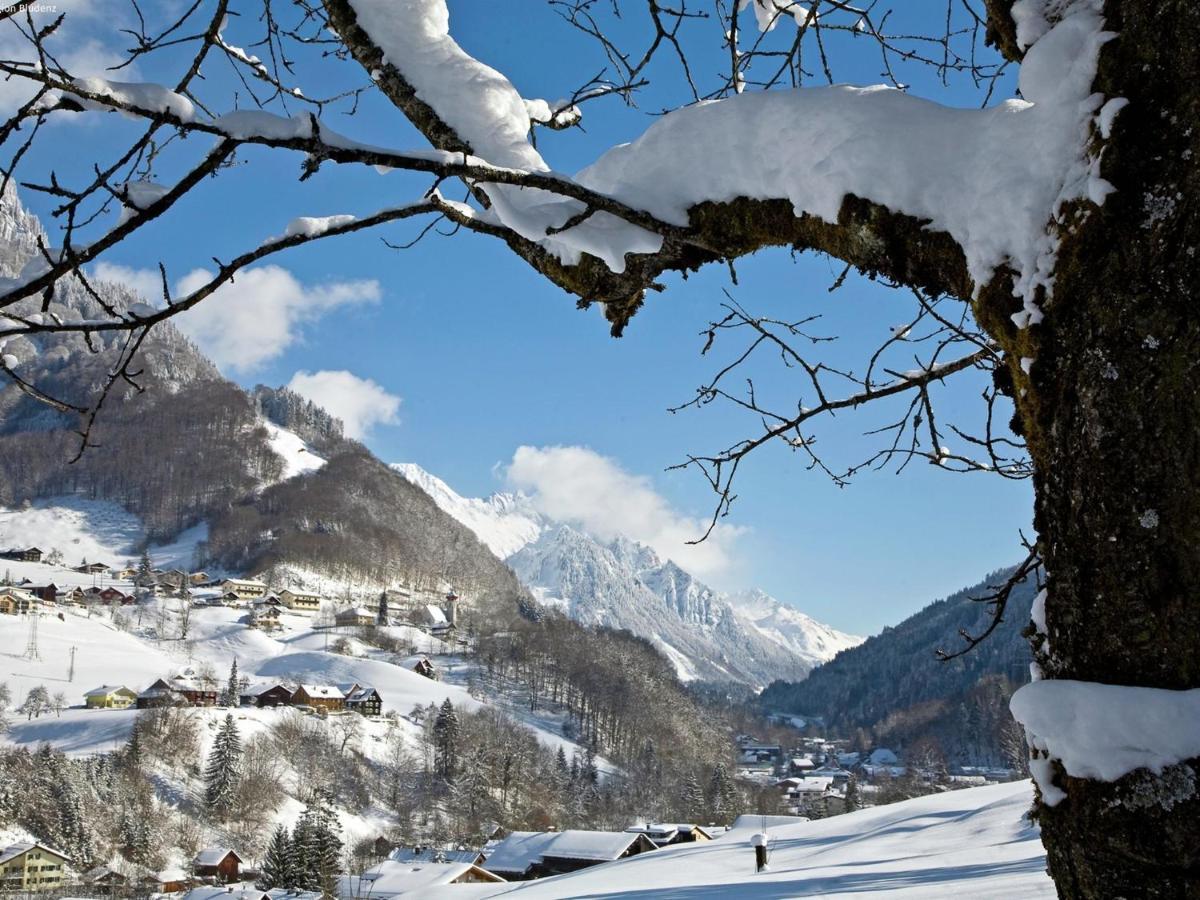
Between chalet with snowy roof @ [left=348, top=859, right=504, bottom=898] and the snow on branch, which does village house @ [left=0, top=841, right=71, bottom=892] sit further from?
the snow on branch

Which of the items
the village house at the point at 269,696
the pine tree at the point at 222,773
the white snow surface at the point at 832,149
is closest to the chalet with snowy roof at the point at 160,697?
the village house at the point at 269,696

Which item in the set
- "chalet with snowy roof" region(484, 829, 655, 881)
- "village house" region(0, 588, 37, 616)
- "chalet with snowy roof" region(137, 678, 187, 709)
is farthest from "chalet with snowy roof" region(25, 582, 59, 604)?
"chalet with snowy roof" region(484, 829, 655, 881)

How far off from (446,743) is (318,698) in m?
8.28

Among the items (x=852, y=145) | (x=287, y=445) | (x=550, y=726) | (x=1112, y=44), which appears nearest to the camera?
(x=1112, y=44)

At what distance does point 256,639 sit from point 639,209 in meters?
68.1

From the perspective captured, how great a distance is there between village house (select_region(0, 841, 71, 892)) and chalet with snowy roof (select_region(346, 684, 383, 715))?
22106 mm

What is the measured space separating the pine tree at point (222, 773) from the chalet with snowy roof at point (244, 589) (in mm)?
39412

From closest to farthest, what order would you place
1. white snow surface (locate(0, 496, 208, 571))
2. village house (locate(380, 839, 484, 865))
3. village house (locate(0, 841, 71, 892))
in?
village house (locate(0, 841, 71, 892)), village house (locate(380, 839, 484, 865)), white snow surface (locate(0, 496, 208, 571))

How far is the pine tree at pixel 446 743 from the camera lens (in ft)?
146

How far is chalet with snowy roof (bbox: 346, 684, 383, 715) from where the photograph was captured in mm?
49406

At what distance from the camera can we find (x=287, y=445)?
118125mm

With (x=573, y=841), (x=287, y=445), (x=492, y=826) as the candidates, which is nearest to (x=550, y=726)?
(x=492, y=826)

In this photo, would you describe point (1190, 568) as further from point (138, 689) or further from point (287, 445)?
point (287, 445)

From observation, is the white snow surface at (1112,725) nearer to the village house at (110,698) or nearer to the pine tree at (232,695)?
the village house at (110,698)
